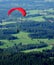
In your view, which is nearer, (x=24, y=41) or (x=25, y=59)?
(x=25, y=59)

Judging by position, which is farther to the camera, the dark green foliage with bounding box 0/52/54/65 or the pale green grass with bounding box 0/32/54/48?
the pale green grass with bounding box 0/32/54/48

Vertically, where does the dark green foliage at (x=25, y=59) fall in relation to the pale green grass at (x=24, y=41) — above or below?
above

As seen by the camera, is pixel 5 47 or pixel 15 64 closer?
pixel 15 64

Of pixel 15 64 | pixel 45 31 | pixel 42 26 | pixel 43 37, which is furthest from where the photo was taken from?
pixel 42 26

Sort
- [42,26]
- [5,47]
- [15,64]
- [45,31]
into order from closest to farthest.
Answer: [15,64] < [5,47] < [45,31] < [42,26]

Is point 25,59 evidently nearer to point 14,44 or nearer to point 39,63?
point 39,63

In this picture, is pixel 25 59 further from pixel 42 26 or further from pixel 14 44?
pixel 42 26

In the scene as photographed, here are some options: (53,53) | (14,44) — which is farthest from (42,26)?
(53,53)

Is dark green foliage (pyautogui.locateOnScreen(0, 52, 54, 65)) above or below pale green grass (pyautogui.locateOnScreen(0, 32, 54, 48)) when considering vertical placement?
above

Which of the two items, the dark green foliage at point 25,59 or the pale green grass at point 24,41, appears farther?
the pale green grass at point 24,41

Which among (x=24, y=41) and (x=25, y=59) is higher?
(x=25, y=59)
